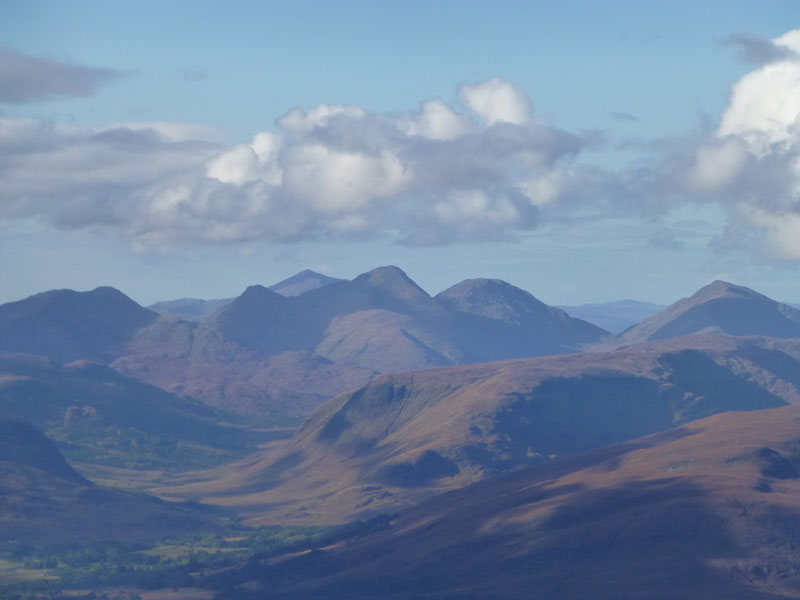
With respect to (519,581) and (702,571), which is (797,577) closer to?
(702,571)

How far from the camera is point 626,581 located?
192 metres

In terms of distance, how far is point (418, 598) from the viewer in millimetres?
199500

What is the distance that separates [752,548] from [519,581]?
1426 inches

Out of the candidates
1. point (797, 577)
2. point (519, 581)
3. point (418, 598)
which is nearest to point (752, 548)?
point (797, 577)

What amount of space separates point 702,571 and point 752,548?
11501 mm

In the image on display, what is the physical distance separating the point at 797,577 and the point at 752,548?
9259mm

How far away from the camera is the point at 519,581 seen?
7864 inches

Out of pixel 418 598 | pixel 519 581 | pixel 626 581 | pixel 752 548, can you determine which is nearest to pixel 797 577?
pixel 752 548

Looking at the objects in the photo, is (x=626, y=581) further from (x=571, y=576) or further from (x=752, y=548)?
(x=752, y=548)

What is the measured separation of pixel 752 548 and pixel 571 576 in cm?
2825

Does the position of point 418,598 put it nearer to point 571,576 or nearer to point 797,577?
point 571,576

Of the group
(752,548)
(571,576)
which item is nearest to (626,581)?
(571,576)

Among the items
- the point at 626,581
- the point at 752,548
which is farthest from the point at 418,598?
the point at 752,548

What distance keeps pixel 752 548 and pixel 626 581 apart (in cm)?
2193
